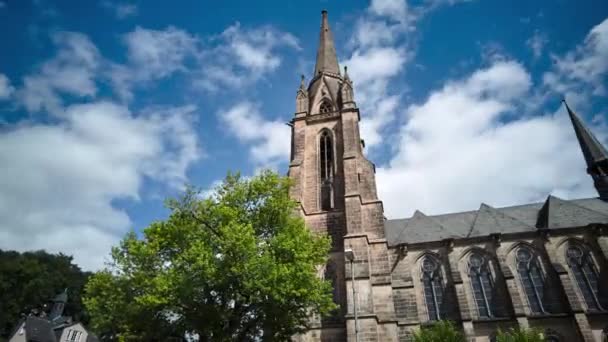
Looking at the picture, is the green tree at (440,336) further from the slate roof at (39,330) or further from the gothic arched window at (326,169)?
→ the slate roof at (39,330)

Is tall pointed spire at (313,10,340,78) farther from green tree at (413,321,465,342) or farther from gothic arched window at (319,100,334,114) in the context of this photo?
green tree at (413,321,465,342)

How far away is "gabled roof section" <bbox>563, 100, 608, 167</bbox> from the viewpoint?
31.3m

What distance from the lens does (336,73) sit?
3144cm

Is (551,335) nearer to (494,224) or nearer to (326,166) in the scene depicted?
(494,224)

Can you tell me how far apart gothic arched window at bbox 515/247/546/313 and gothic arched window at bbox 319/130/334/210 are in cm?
1369

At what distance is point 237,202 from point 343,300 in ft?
26.5

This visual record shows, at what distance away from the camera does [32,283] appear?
47875mm

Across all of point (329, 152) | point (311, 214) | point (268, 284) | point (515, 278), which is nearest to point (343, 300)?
point (311, 214)

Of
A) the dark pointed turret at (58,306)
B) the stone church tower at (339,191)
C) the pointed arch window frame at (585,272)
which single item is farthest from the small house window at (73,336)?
the pointed arch window frame at (585,272)

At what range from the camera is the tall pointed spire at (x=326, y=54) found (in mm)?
31703

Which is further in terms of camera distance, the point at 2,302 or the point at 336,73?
the point at 2,302

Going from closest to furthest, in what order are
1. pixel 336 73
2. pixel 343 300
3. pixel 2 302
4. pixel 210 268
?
pixel 210 268
pixel 343 300
pixel 336 73
pixel 2 302

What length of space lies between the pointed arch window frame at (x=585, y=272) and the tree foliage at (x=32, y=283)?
5634 cm

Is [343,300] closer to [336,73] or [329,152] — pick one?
[329,152]
